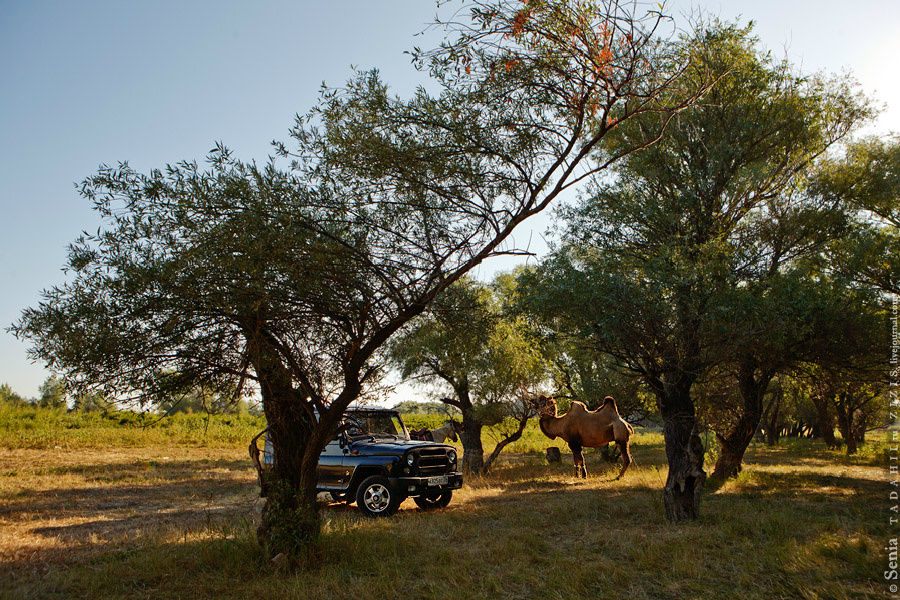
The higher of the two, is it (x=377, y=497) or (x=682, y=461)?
(x=682, y=461)

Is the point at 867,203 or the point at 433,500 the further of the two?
the point at 867,203

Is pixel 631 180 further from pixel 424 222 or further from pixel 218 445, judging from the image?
pixel 218 445

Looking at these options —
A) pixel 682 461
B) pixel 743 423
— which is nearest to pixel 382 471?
pixel 682 461

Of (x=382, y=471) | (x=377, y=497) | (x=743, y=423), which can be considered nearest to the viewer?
(x=377, y=497)

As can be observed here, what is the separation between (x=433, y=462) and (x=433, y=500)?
1.61m

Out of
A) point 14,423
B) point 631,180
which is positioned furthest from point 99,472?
point 631,180

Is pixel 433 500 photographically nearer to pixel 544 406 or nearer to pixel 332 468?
pixel 332 468

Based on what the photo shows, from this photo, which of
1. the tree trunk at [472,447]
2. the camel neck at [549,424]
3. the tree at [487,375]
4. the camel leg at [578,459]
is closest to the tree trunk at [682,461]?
the tree at [487,375]

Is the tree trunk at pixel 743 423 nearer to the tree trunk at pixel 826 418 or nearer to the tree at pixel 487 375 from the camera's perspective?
the tree at pixel 487 375

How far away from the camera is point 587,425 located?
1709cm

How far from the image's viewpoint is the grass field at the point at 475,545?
6.27m

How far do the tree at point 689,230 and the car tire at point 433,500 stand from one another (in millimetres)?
4902

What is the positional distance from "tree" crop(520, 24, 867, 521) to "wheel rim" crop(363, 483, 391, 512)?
5.21 metres

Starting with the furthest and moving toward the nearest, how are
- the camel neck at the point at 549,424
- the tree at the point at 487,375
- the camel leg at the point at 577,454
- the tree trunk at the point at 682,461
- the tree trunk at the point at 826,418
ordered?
1. the tree trunk at the point at 826,418
2. the camel neck at the point at 549,424
3. the camel leg at the point at 577,454
4. the tree at the point at 487,375
5. the tree trunk at the point at 682,461
